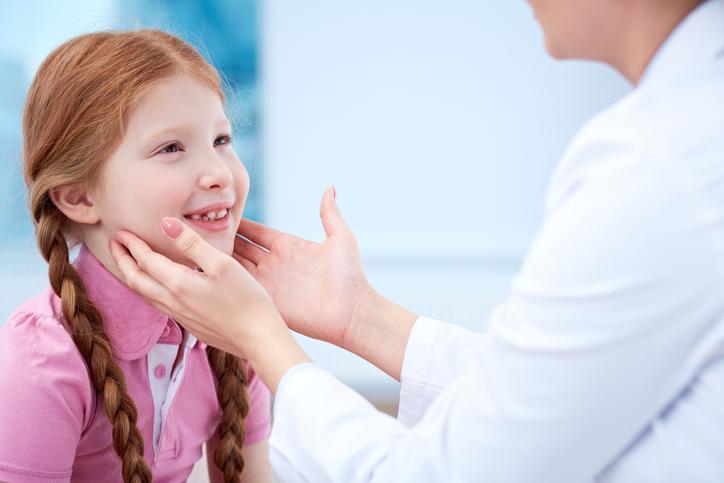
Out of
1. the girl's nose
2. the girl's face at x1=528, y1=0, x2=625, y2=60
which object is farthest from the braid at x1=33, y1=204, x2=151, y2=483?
the girl's face at x1=528, y1=0, x2=625, y2=60

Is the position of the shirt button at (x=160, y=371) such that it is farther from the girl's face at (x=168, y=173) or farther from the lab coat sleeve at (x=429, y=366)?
the lab coat sleeve at (x=429, y=366)

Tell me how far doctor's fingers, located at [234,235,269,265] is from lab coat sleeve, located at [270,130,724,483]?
25.9 inches

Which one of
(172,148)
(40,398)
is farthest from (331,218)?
(40,398)

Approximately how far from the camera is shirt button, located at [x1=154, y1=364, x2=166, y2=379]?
128cm

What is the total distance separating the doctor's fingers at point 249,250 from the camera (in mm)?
1398

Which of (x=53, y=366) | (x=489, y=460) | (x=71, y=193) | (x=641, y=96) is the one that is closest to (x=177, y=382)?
(x=53, y=366)

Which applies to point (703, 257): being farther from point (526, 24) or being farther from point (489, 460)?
point (526, 24)

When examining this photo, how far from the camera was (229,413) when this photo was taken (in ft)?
4.41

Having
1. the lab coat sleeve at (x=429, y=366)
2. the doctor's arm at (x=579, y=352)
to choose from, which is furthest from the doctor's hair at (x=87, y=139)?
the doctor's arm at (x=579, y=352)

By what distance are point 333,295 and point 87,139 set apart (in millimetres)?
426

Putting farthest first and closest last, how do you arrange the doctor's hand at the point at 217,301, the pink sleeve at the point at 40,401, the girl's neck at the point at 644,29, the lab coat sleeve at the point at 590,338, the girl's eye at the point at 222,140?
the girl's eye at the point at 222,140
the pink sleeve at the point at 40,401
the doctor's hand at the point at 217,301
the girl's neck at the point at 644,29
the lab coat sleeve at the point at 590,338

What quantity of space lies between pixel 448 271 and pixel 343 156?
→ 674 mm

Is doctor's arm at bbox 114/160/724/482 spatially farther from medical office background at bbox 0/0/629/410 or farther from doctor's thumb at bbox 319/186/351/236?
medical office background at bbox 0/0/629/410

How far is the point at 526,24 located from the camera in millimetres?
3588
